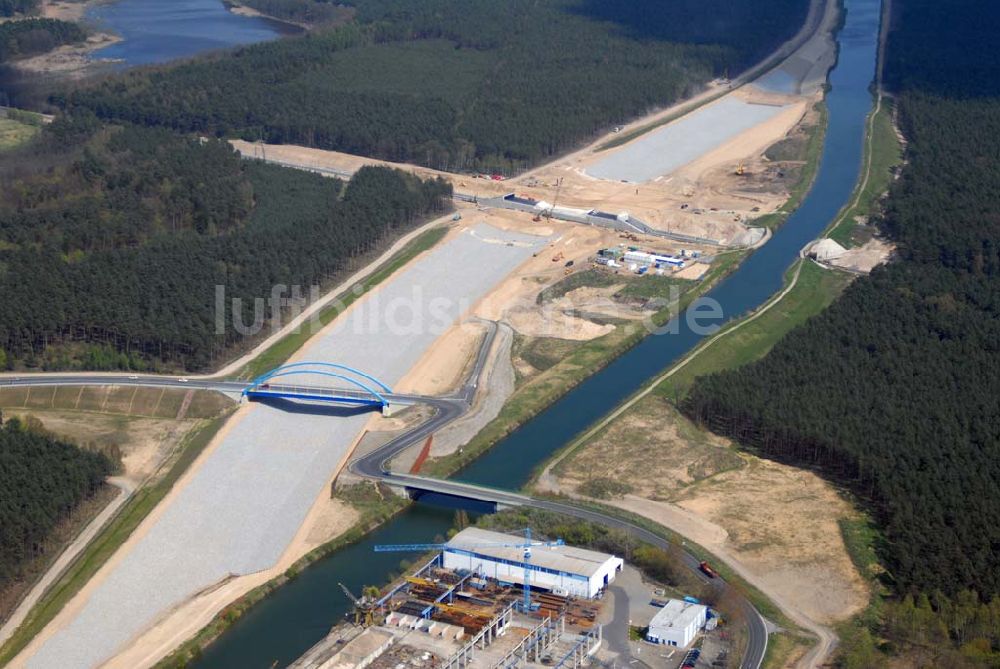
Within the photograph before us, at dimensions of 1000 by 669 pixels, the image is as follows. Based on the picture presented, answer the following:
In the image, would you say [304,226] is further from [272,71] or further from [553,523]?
[272,71]

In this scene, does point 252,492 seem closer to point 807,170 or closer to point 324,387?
point 324,387

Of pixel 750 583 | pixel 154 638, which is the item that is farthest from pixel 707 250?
pixel 154 638

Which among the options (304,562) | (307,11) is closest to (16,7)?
(307,11)

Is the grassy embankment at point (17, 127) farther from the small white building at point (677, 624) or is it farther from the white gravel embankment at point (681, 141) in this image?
the small white building at point (677, 624)

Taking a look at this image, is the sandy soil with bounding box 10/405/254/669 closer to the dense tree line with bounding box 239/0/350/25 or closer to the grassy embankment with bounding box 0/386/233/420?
the grassy embankment with bounding box 0/386/233/420

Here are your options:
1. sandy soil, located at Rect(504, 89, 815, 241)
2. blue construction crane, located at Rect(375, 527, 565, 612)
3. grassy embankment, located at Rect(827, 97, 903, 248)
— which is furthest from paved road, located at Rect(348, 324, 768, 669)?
grassy embankment, located at Rect(827, 97, 903, 248)

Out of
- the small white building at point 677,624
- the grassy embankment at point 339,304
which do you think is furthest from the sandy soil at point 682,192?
the small white building at point 677,624
